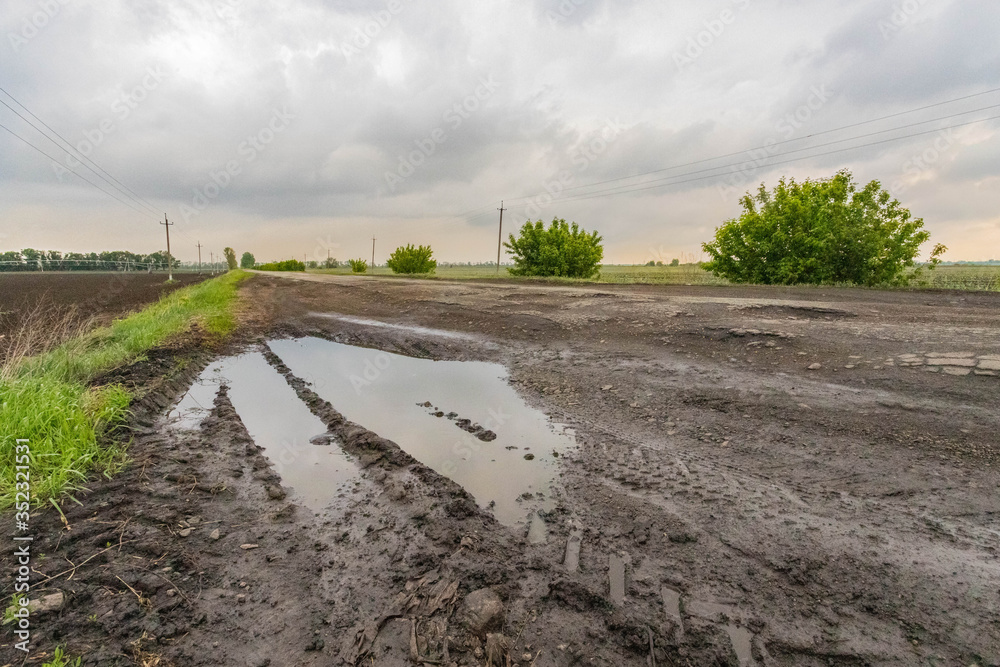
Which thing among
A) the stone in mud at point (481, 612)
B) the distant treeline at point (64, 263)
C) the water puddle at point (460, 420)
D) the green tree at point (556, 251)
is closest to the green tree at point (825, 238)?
the green tree at point (556, 251)

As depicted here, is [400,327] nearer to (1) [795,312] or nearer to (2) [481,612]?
(1) [795,312]

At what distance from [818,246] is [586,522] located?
19540 millimetres

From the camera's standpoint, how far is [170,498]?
310cm

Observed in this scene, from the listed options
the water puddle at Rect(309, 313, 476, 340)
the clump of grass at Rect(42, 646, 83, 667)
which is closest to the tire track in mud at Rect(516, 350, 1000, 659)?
the clump of grass at Rect(42, 646, 83, 667)

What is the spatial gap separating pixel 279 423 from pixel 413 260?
37.4 metres

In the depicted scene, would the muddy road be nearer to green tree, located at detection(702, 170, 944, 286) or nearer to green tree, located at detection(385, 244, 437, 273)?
green tree, located at detection(702, 170, 944, 286)

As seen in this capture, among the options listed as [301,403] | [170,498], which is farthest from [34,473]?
[301,403]

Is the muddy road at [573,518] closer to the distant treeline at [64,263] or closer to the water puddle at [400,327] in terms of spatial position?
the water puddle at [400,327]

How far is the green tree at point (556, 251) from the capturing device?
1201 inches

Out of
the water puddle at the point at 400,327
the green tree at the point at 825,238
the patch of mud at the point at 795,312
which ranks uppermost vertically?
the green tree at the point at 825,238

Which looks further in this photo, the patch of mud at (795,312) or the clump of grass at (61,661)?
the patch of mud at (795,312)

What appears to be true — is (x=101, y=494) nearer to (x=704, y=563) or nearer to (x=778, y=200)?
(x=704, y=563)

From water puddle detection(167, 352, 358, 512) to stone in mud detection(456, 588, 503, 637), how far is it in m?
1.54

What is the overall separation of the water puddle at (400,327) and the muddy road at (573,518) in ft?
10.9
